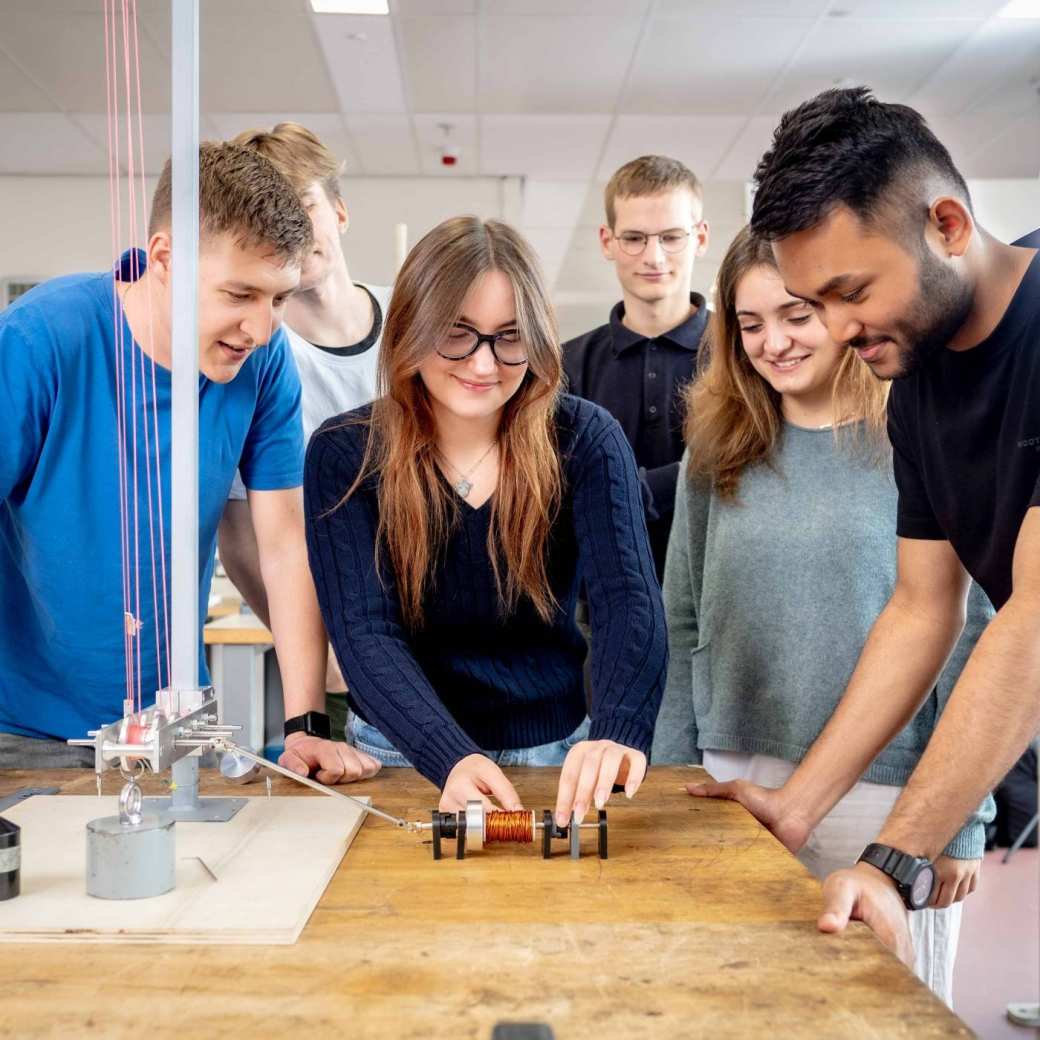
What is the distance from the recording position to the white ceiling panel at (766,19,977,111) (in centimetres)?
457

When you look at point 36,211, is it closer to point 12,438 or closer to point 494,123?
point 494,123

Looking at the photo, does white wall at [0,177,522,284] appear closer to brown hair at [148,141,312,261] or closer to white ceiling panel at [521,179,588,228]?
white ceiling panel at [521,179,588,228]

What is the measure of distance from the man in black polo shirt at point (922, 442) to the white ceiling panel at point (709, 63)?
3.66 m

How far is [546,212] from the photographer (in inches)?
282

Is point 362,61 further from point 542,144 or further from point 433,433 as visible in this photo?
point 433,433

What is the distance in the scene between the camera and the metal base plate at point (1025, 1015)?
245 centimetres

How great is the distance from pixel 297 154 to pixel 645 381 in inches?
30.6

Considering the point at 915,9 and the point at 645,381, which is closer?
the point at 645,381

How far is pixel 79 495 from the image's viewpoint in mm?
1414

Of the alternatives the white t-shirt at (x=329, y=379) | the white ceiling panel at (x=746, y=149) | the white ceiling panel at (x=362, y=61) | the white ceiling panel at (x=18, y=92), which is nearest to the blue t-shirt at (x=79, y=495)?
the white t-shirt at (x=329, y=379)

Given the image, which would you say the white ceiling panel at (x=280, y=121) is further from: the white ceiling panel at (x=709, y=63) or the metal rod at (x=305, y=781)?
the metal rod at (x=305, y=781)

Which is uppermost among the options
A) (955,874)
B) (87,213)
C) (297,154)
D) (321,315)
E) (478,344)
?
(87,213)

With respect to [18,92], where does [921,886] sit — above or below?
below

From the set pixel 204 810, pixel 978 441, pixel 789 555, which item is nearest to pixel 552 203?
pixel 789 555
